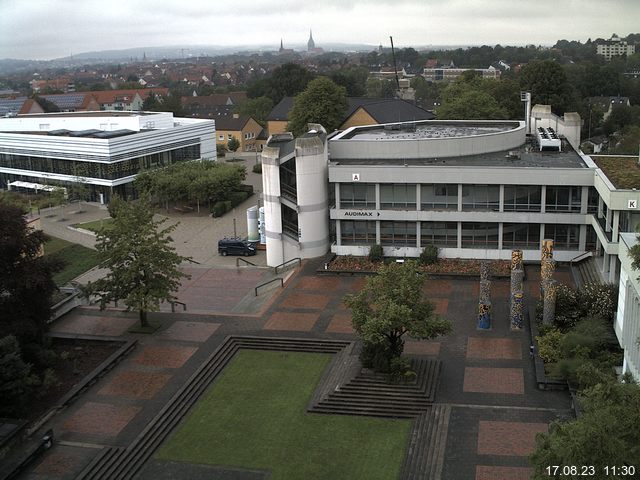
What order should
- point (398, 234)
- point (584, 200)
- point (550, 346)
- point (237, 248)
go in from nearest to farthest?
point (550, 346)
point (584, 200)
point (398, 234)
point (237, 248)

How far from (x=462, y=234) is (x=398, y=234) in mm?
3690

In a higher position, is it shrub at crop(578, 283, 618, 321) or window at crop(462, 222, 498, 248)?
window at crop(462, 222, 498, 248)

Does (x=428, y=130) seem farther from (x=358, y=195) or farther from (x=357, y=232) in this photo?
(x=357, y=232)

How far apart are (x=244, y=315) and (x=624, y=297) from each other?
17.6 meters

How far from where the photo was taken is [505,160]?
143 ft

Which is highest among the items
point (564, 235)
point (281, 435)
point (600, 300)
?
point (564, 235)

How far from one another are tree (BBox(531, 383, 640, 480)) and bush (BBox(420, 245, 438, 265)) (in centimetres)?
2618

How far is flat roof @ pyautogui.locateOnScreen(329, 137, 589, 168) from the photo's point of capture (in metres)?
41.8

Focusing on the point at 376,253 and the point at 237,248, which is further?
the point at 237,248

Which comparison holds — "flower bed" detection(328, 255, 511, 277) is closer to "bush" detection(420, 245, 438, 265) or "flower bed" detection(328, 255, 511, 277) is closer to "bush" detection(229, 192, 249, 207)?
"bush" detection(420, 245, 438, 265)

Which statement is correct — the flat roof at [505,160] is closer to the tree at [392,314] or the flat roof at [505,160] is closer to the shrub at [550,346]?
the shrub at [550,346]

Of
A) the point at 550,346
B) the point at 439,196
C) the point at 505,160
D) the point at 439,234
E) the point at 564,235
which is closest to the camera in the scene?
the point at 550,346

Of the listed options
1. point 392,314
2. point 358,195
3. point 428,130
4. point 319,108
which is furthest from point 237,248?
point 319,108

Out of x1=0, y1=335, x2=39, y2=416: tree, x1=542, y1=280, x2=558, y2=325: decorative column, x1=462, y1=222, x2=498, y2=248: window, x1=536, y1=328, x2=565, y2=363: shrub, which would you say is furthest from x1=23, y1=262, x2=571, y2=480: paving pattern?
x1=462, y1=222, x2=498, y2=248: window
